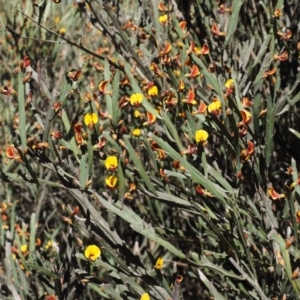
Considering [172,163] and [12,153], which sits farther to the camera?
[172,163]

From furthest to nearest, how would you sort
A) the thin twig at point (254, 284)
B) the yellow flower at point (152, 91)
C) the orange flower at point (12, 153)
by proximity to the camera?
1. the yellow flower at point (152, 91)
2. the thin twig at point (254, 284)
3. the orange flower at point (12, 153)

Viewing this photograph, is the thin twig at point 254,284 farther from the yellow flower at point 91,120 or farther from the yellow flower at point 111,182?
the yellow flower at point 91,120

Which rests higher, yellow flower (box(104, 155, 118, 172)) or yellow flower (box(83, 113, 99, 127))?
yellow flower (box(83, 113, 99, 127))

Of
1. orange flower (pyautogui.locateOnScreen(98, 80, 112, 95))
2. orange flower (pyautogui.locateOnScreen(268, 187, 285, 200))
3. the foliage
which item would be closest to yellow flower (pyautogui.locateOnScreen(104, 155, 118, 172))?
the foliage

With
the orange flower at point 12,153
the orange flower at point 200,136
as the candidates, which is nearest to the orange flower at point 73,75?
the orange flower at point 12,153

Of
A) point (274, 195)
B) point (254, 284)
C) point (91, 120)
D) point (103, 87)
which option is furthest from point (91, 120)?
point (254, 284)

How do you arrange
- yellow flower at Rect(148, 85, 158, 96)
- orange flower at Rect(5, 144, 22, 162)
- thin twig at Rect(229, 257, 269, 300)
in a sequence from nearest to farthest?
orange flower at Rect(5, 144, 22, 162) < thin twig at Rect(229, 257, 269, 300) < yellow flower at Rect(148, 85, 158, 96)

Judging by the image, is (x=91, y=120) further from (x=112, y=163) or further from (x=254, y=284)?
(x=254, y=284)

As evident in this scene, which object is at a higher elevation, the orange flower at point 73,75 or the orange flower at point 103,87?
the orange flower at point 73,75

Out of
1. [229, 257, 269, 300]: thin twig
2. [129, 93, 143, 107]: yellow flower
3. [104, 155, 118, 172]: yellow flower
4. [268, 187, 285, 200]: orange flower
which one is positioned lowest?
[229, 257, 269, 300]: thin twig

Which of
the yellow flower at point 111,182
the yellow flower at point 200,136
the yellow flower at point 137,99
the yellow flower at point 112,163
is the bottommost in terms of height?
the yellow flower at point 111,182

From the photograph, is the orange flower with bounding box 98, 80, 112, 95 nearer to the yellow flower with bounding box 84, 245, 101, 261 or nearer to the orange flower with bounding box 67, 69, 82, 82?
the orange flower with bounding box 67, 69, 82, 82

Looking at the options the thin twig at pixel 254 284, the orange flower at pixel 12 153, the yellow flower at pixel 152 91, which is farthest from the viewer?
the yellow flower at pixel 152 91

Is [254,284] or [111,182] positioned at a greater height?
[111,182]
